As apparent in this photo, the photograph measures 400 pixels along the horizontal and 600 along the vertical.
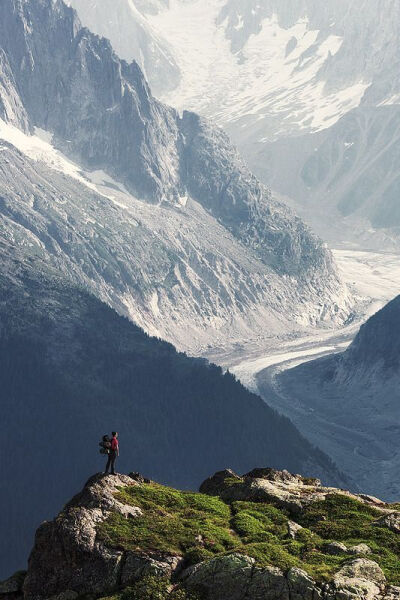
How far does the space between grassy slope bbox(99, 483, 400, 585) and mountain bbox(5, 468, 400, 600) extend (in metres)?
0.06

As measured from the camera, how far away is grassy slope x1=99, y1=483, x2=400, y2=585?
194ft

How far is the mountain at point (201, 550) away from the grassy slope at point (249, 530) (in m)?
0.06

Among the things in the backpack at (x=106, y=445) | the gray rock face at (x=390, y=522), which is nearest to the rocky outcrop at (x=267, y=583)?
the gray rock face at (x=390, y=522)

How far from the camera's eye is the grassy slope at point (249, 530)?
59.3 metres

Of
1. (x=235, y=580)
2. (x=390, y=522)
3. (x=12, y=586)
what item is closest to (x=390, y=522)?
(x=390, y=522)

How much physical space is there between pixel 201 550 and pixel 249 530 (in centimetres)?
484

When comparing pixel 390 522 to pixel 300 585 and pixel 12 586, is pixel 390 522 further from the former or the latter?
pixel 12 586

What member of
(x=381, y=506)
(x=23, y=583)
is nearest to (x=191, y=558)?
(x=23, y=583)

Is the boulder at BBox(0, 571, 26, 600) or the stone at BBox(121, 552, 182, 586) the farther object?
the boulder at BBox(0, 571, 26, 600)

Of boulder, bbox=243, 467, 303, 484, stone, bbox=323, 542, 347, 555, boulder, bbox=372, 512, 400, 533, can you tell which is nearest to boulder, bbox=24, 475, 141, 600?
stone, bbox=323, 542, 347, 555

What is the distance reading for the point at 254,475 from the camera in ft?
260

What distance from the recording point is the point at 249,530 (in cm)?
6372

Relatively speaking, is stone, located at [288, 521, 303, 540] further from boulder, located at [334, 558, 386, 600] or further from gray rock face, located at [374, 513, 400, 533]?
boulder, located at [334, 558, 386, 600]

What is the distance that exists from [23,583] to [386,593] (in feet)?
56.7
